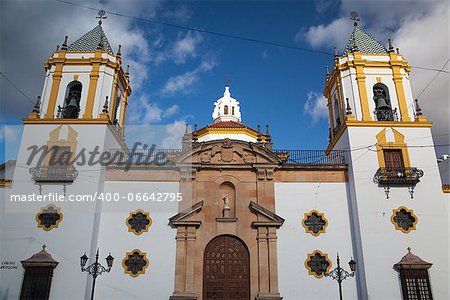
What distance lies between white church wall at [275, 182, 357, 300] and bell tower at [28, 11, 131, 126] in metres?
9.74

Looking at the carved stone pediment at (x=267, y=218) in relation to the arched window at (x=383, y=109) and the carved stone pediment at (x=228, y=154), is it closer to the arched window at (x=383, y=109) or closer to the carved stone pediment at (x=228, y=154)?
the carved stone pediment at (x=228, y=154)

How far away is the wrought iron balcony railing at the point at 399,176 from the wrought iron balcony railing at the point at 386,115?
2890 mm

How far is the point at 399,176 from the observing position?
17.4 m

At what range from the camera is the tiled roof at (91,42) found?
21375mm

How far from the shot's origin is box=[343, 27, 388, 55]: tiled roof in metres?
21.4

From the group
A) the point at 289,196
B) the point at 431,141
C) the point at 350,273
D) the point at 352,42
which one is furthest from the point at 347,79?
the point at 350,273

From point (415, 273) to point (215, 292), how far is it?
8.30 meters

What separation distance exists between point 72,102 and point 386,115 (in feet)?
51.3

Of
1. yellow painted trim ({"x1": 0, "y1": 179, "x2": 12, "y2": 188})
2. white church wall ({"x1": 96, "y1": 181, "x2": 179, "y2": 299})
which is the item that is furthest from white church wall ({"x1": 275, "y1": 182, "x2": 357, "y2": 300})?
yellow painted trim ({"x1": 0, "y1": 179, "x2": 12, "y2": 188})

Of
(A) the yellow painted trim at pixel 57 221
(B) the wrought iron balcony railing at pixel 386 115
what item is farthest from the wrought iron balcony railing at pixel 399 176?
(A) the yellow painted trim at pixel 57 221

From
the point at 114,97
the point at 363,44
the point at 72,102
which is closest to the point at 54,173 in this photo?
the point at 72,102

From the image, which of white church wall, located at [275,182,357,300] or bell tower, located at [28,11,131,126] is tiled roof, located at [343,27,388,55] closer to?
white church wall, located at [275,182,357,300]

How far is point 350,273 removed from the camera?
1656 cm

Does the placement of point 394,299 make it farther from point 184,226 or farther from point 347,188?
point 184,226
